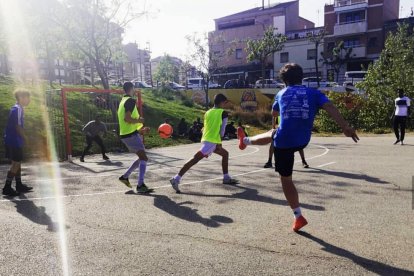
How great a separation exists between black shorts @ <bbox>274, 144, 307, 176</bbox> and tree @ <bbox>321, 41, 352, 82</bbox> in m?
42.5

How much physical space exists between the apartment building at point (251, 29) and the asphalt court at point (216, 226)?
→ 46.3 meters

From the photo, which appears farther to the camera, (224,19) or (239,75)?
(224,19)

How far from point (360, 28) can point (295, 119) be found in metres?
46.2

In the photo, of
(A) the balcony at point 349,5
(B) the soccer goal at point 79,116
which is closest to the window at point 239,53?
(A) the balcony at point 349,5

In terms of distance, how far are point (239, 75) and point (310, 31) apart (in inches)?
443

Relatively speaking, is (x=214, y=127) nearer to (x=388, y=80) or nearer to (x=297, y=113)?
(x=297, y=113)

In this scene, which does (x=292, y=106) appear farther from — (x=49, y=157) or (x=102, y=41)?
(x=102, y=41)

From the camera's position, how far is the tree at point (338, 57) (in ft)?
148

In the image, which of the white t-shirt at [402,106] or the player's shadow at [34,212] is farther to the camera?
the white t-shirt at [402,106]

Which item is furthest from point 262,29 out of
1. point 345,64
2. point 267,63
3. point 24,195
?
point 24,195

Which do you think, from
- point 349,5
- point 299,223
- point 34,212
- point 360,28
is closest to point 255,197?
point 299,223

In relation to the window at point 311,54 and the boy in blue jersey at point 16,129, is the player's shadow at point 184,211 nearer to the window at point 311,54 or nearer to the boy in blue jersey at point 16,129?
the boy in blue jersey at point 16,129

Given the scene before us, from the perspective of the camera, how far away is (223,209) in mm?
5910

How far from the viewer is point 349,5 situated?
47125mm
